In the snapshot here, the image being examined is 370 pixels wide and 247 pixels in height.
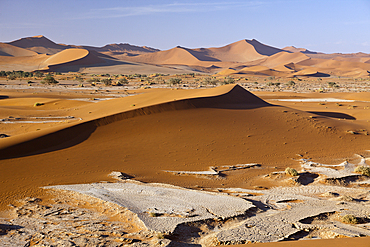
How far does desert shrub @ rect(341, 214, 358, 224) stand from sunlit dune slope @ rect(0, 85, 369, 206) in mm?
2711

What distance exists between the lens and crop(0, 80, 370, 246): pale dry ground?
28.2ft

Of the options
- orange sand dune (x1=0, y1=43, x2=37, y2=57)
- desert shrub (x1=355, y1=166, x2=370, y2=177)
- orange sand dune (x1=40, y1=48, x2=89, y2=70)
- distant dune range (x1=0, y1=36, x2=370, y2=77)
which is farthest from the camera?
orange sand dune (x1=0, y1=43, x2=37, y2=57)

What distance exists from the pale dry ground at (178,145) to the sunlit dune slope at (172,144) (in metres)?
0.03

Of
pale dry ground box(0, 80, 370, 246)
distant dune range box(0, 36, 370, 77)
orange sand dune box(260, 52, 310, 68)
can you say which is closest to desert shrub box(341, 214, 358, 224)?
pale dry ground box(0, 80, 370, 246)

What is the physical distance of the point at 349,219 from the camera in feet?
19.8

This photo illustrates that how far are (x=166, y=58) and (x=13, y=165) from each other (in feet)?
554

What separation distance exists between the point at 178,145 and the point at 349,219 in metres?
6.70

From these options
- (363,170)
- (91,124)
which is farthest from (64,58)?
(363,170)

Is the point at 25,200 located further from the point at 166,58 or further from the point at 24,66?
the point at 166,58

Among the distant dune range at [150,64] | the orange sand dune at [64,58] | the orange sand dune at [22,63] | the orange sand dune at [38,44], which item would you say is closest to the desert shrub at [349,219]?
the distant dune range at [150,64]

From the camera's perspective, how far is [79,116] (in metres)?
18.4

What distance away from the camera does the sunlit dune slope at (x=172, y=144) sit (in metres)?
8.69

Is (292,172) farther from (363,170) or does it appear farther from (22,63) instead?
(22,63)

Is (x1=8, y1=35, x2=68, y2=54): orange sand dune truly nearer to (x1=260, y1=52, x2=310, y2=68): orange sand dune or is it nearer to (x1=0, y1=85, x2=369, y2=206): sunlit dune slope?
(x1=260, y1=52, x2=310, y2=68): orange sand dune
